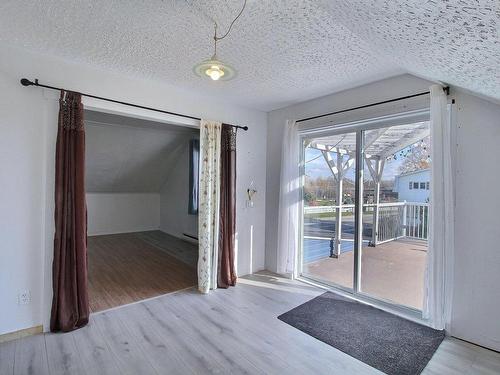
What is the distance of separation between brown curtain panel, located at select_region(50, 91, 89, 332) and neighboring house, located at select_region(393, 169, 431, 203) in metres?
3.20

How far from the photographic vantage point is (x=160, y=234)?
260 inches

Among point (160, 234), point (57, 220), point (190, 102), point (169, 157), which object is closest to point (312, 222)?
point (190, 102)

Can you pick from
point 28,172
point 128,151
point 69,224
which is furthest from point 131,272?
point 128,151

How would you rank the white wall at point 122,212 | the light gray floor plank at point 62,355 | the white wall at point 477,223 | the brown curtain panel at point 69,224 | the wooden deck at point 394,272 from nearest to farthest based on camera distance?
the light gray floor plank at point 62,355 → the white wall at point 477,223 → the brown curtain panel at point 69,224 → the wooden deck at point 394,272 → the white wall at point 122,212

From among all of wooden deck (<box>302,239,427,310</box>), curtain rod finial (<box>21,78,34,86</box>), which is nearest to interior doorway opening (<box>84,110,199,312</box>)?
curtain rod finial (<box>21,78,34,86</box>)

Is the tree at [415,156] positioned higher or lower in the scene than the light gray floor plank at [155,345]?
higher

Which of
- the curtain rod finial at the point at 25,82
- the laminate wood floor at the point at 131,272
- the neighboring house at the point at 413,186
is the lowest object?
the laminate wood floor at the point at 131,272

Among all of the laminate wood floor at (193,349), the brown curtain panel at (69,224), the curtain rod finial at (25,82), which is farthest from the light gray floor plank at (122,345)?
the curtain rod finial at (25,82)

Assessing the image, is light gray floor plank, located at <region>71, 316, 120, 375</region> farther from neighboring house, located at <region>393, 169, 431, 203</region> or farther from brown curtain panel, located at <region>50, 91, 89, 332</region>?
neighboring house, located at <region>393, 169, 431, 203</region>

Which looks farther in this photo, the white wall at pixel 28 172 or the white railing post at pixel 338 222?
the white railing post at pixel 338 222

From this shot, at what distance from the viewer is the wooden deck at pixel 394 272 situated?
9.17 ft

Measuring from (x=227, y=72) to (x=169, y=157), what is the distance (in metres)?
4.59

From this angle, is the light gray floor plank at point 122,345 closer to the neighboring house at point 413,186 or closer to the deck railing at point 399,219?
the deck railing at point 399,219

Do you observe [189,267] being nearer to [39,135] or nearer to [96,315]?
[96,315]
